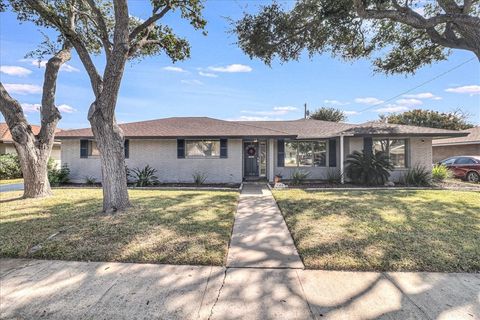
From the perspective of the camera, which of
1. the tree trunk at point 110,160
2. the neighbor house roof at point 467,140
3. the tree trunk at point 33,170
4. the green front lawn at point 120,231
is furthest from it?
the neighbor house roof at point 467,140

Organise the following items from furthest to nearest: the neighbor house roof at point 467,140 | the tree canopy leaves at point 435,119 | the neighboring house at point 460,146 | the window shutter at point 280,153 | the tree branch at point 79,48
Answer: the tree canopy leaves at point 435,119 → the neighboring house at point 460,146 → the neighbor house roof at point 467,140 → the window shutter at point 280,153 → the tree branch at point 79,48

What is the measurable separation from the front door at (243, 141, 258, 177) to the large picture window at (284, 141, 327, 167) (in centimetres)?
183

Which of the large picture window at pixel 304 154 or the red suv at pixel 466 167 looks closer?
the large picture window at pixel 304 154

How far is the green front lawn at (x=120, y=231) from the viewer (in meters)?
4.26

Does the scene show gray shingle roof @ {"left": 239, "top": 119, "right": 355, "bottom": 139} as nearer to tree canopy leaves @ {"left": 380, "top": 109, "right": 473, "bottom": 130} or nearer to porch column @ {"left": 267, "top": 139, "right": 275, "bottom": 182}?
porch column @ {"left": 267, "top": 139, "right": 275, "bottom": 182}

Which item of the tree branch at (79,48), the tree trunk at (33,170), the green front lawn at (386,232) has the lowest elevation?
the green front lawn at (386,232)

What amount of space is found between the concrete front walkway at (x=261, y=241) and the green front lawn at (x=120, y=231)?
24cm

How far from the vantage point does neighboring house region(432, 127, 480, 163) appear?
67.2 ft

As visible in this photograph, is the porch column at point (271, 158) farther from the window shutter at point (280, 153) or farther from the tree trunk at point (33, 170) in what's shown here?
the tree trunk at point (33, 170)

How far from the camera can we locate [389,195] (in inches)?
385

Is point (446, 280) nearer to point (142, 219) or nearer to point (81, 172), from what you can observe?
point (142, 219)

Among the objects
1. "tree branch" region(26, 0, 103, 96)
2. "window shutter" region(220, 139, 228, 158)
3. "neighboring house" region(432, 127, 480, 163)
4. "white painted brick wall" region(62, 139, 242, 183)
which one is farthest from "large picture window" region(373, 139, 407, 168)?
"tree branch" region(26, 0, 103, 96)

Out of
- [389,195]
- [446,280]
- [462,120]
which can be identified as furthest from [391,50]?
[462,120]

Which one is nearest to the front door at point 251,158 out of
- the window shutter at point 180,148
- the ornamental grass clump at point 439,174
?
the window shutter at point 180,148
